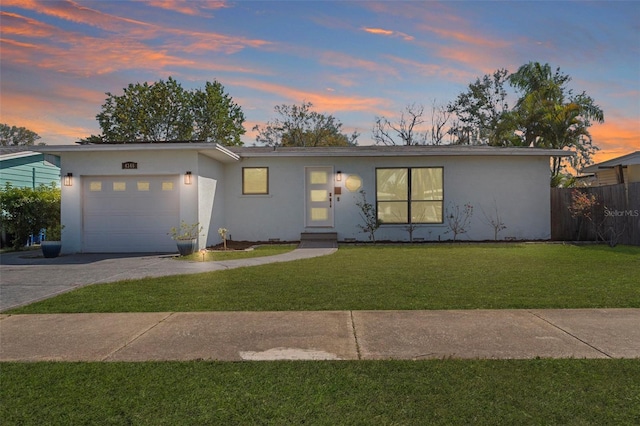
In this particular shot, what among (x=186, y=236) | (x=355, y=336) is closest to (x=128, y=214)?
(x=186, y=236)

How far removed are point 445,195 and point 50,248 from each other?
1142 centimetres

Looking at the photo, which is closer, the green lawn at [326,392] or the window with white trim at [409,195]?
the green lawn at [326,392]

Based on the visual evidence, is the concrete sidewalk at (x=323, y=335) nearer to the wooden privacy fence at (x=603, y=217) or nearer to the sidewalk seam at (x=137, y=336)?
the sidewalk seam at (x=137, y=336)

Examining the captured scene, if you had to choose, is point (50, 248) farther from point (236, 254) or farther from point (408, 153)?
point (408, 153)

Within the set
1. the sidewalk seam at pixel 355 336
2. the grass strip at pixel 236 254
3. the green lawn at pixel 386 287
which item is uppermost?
the grass strip at pixel 236 254

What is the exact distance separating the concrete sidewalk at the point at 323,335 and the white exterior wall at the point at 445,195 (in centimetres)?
920

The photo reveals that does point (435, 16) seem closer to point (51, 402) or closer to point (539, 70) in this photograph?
point (51, 402)

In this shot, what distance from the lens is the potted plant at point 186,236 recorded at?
36.3 ft

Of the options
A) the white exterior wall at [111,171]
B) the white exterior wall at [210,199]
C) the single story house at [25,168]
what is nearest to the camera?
the white exterior wall at [111,171]

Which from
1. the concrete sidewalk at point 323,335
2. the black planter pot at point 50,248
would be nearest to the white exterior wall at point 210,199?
the black planter pot at point 50,248

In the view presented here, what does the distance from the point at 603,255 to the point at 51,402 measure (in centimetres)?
1132

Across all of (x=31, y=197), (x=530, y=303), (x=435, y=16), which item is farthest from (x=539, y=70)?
(x=31, y=197)

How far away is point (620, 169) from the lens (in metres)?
14.8

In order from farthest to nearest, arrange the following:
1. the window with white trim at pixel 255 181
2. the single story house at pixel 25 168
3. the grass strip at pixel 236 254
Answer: the single story house at pixel 25 168, the window with white trim at pixel 255 181, the grass strip at pixel 236 254
